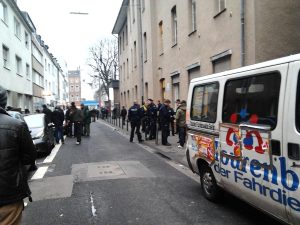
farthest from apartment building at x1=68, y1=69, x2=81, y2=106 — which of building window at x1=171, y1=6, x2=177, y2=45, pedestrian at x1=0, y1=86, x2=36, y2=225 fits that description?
pedestrian at x1=0, y1=86, x2=36, y2=225

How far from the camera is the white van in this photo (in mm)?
3777

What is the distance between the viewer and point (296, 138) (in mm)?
3646

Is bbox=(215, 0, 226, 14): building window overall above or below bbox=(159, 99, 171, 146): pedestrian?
above

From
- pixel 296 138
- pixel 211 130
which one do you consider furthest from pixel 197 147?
pixel 296 138

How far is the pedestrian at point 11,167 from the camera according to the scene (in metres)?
2.93

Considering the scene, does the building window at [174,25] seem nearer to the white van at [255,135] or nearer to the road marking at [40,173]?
the road marking at [40,173]

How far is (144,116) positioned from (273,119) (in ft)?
41.3

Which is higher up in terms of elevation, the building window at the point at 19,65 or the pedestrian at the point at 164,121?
the building window at the point at 19,65

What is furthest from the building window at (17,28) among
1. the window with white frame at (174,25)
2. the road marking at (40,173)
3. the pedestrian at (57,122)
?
the road marking at (40,173)

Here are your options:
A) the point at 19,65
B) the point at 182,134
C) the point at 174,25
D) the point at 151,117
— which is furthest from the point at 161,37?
the point at 19,65

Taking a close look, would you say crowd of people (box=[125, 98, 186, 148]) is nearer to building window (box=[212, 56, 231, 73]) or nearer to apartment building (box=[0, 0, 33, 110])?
building window (box=[212, 56, 231, 73])

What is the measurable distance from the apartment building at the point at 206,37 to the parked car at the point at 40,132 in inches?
248

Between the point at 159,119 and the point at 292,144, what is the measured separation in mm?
10586

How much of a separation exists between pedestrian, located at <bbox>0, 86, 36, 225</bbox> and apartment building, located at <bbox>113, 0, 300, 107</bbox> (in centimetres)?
897
